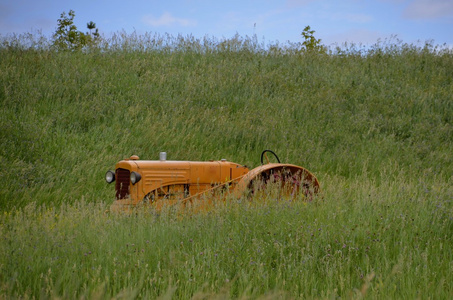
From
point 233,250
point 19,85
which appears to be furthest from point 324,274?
point 19,85

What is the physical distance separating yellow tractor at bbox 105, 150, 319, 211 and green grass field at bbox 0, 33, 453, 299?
32 centimetres

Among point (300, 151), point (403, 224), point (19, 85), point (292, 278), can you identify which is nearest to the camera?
point (292, 278)

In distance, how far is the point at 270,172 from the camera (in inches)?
259

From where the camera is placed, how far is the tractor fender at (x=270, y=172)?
6164mm

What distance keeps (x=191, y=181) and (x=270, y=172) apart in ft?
3.72

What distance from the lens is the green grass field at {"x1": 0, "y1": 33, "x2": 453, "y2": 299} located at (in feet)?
12.4

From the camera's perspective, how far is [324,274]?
3.93 metres

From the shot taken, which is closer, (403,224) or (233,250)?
(233,250)

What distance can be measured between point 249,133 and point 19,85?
5.66 metres

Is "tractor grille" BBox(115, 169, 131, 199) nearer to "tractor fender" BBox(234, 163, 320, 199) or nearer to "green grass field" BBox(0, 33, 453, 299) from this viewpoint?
A: "green grass field" BBox(0, 33, 453, 299)

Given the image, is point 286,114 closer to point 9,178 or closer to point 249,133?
point 249,133

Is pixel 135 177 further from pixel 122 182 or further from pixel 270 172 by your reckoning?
pixel 270 172

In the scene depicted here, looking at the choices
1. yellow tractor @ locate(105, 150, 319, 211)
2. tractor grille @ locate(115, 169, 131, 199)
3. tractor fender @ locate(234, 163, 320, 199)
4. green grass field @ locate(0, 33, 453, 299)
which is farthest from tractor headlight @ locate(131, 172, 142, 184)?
tractor fender @ locate(234, 163, 320, 199)

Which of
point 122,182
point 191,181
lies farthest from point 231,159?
point 122,182
